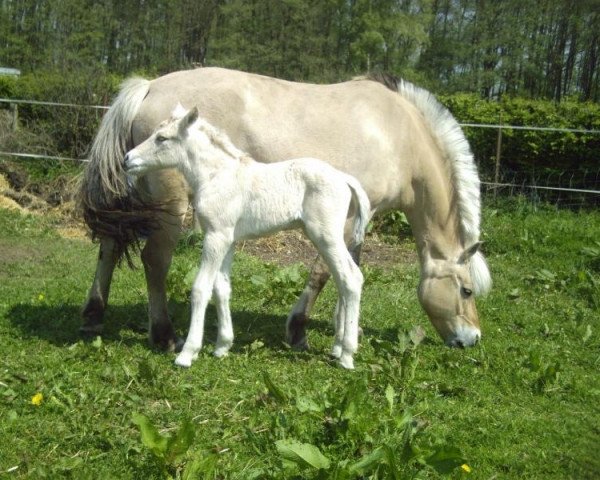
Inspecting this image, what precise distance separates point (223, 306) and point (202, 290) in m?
0.26

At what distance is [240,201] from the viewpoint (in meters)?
4.96

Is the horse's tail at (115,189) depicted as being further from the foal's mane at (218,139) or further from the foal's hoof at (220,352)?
the foal's hoof at (220,352)

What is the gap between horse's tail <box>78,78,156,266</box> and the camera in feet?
17.3

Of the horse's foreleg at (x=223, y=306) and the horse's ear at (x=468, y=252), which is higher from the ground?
the horse's ear at (x=468, y=252)

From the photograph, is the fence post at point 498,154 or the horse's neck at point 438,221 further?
the fence post at point 498,154

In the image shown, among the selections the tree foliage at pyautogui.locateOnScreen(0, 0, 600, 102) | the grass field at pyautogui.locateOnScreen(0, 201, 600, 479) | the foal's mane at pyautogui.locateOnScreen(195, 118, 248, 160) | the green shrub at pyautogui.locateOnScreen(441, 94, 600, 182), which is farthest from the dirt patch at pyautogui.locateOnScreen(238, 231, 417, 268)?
the tree foliage at pyautogui.locateOnScreen(0, 0, 600, 102)

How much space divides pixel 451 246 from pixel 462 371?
55.2 inches

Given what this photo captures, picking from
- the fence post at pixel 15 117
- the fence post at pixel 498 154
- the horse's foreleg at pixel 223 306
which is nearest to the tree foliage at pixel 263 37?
the fence post at pixel 15 117

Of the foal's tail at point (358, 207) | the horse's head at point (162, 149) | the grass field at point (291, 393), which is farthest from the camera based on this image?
the foal's tail at point (358, 207)

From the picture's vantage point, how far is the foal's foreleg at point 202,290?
4844 millimetres

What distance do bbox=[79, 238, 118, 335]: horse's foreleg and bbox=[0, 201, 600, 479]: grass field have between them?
14 centimetres

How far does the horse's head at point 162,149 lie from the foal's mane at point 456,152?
2162mm

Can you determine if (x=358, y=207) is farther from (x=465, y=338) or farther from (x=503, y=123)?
(x=503, y=123)

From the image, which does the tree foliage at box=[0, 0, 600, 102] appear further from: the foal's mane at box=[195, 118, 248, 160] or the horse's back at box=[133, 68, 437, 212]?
the foal's mane at box=[195, 118, 248, 160]
